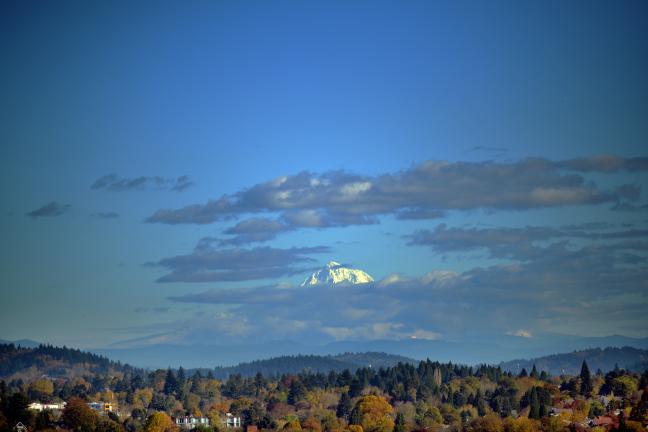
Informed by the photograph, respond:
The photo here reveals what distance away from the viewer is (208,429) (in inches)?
7239

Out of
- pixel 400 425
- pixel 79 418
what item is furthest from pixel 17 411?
pixel 400 425

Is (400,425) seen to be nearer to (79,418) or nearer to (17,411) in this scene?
(79,418)

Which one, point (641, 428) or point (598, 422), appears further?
point (598, 422)

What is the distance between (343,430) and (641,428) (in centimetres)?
4700

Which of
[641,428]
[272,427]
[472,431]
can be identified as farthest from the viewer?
[272,427]

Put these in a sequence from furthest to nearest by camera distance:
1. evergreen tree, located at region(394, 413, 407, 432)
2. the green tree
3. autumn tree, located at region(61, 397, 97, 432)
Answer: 1. evergreen tree, located at region(394, 413, 407, 432)
2. autumn tree, located at region(61, 397, 97, 432)
3. the green tree

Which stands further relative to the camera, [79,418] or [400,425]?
[400,425]

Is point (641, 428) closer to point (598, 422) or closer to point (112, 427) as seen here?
point (598, 422)

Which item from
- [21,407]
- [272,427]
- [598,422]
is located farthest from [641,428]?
[21,407]

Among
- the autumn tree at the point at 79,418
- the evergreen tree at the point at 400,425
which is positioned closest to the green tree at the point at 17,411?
the autumn tree at the point at 79,418

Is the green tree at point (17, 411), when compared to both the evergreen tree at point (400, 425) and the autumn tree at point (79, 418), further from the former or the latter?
the evergreen tree at point (400, 425)

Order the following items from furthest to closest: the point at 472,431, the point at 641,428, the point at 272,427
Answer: the point at 272,427 → the point at 472,431 → the point at 641,428

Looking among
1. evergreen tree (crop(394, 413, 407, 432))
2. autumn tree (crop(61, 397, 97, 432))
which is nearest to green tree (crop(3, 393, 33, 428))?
autumn tree (crop(61, 397, 97, 432))

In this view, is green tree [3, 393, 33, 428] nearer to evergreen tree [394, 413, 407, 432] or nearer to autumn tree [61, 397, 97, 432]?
autumn tree [61, 397, 97, 432]
